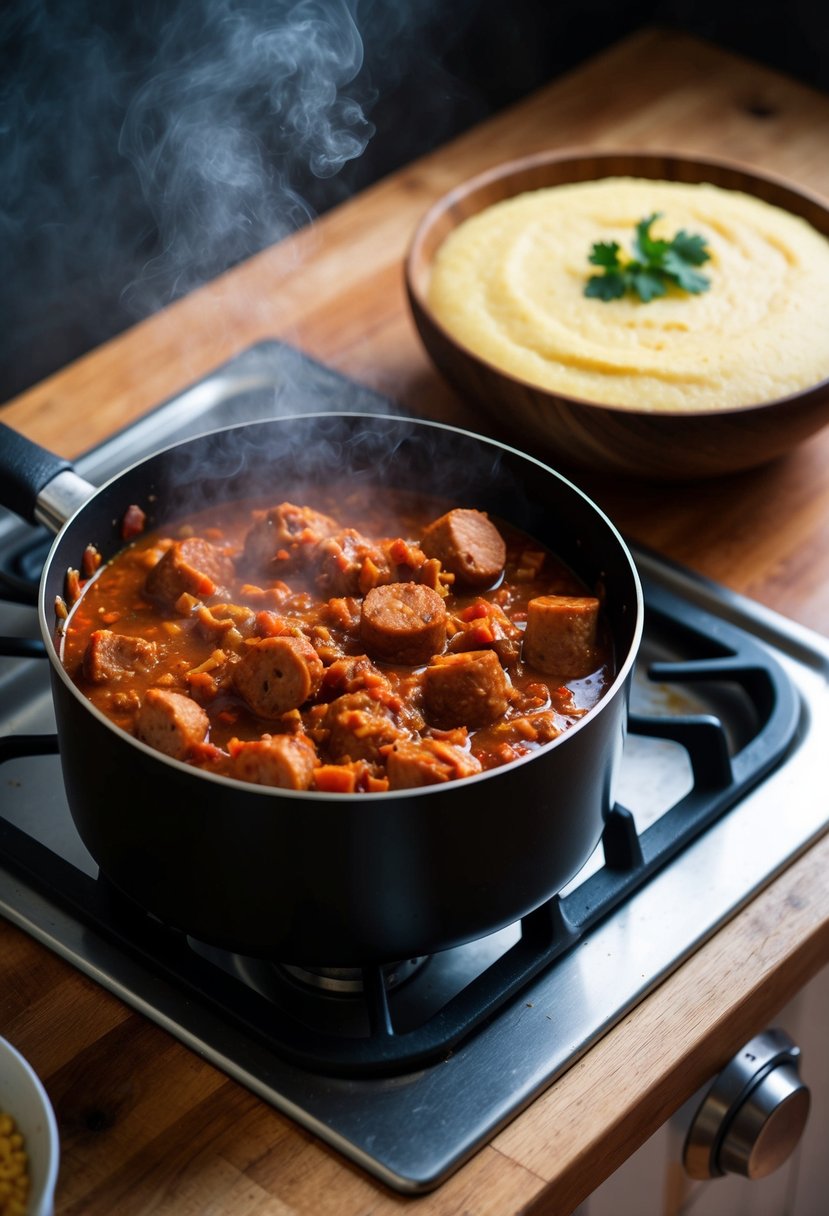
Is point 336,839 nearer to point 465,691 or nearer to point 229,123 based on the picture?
point 465,691

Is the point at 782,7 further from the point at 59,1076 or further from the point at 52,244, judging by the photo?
the point at 59,1076

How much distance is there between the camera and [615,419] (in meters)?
1.74

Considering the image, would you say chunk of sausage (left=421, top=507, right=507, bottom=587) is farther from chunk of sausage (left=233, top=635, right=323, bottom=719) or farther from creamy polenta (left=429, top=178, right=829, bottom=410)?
creamy polenta (left=429, top=178, right=829, bottom=410)

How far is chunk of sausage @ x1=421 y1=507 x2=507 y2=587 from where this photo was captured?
1457 millimetres

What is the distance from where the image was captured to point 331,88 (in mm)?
2299

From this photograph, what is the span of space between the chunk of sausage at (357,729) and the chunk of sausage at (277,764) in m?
0.04

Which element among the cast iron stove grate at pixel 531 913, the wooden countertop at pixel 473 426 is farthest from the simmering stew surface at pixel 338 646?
the wooden countertop at pixel 473 426

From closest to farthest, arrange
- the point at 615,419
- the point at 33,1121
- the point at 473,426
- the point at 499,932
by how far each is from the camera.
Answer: the point at 33,1121 < the point at 499,932 < the point at 615,419 < the point at 473,426

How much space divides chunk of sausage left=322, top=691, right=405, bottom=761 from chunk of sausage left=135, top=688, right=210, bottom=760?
0.39 ft

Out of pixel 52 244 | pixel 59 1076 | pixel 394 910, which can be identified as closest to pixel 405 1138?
pixel 394 910

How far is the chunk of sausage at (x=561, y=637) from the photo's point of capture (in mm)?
1367

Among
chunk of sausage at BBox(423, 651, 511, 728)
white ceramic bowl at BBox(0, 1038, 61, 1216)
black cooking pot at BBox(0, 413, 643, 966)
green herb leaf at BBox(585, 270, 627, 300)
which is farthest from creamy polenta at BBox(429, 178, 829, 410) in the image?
white ceramic bowl at BBox(0, 1038, 61, 1216)

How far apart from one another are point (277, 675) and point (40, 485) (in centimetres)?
39

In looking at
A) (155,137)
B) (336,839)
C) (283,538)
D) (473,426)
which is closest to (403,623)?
(283,538)
